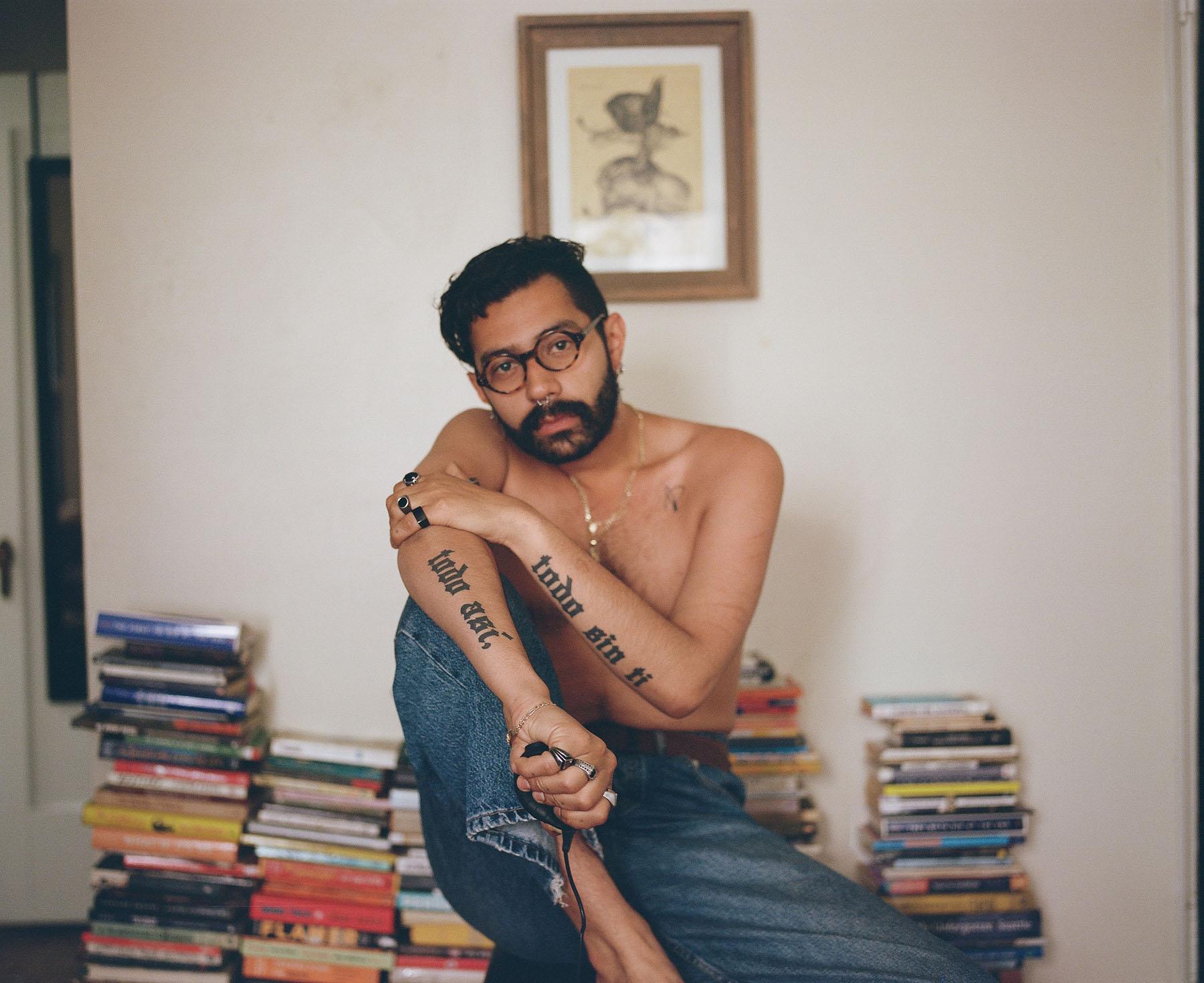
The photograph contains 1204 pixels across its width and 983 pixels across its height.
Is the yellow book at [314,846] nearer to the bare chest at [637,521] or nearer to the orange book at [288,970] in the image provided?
the orange book at [288,970]

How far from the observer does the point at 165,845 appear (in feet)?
6.24

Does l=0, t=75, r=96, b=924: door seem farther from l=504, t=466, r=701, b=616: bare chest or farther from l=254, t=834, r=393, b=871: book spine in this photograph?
l=504, t=466, r=701, b=616: bare chest

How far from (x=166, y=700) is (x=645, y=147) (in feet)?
5.42

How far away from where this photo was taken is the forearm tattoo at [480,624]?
Result: 1.20 m

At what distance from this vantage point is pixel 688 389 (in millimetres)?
2115

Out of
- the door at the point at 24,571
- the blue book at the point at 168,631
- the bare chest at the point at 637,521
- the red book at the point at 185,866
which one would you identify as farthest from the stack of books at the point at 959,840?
the door at the point at 24,571

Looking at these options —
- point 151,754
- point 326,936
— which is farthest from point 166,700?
point 326,936

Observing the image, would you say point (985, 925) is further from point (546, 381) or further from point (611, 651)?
point (546, 381)

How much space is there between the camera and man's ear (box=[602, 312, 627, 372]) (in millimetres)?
1619

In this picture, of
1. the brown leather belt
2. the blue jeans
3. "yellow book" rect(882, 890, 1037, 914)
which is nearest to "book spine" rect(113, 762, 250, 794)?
the blue jeans

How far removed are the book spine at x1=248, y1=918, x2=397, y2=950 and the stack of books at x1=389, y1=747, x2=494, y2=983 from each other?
5 cm

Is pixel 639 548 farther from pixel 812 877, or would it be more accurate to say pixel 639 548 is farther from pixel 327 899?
pixel 327 899

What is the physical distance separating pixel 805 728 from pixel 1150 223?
1491 mm

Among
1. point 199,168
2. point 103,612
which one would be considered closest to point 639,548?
point 103,612
